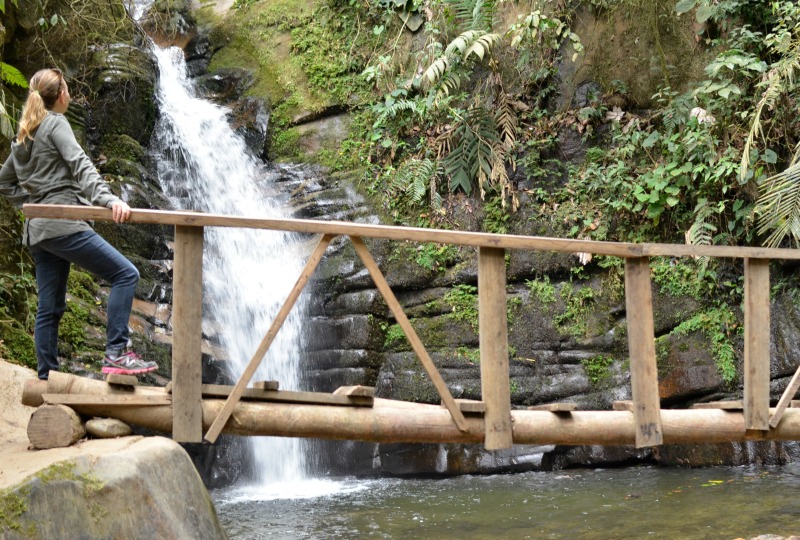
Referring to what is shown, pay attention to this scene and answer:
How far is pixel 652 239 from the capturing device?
9.41m

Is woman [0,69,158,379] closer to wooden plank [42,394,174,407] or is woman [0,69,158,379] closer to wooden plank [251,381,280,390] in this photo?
wooden plank [42,394,174,407]

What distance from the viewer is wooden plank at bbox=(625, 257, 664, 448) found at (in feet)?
16.8

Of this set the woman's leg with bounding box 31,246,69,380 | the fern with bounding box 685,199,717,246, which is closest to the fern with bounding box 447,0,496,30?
the fern with bounding box 685,199,717,246

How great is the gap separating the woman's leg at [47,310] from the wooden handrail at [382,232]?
17.7 inches

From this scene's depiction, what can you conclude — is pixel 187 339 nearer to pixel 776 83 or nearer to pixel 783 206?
pixel 783 206

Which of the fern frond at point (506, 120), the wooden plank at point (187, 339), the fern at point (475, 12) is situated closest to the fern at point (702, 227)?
the fern frond at point (506, 120)

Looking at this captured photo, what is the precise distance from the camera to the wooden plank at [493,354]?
15.9 feet

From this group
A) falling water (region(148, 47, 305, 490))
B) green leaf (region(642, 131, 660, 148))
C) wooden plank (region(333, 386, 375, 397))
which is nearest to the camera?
wooden plank (region(333, 386, 375, 397))

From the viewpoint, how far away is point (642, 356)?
16.9ft

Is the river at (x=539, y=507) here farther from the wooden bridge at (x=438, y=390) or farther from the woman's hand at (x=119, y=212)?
the woman's hand at (x=119, y=212)

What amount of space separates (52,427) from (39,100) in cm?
184

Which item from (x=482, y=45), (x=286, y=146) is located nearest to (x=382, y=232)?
(x=482, y=45)

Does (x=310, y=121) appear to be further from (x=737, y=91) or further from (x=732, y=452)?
(x=732, y=452)

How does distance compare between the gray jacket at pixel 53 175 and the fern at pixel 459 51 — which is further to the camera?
the fern at pixel 459 51
